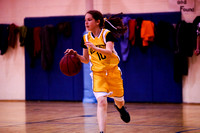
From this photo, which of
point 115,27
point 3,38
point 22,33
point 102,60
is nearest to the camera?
point 102,60

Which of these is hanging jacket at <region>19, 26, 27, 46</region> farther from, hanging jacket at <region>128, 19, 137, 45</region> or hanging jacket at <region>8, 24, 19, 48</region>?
hanging jacket at <region>128, 19, 137, 45</region>

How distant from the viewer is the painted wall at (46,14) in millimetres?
9148

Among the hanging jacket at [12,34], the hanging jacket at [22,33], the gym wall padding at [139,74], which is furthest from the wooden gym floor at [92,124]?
the hanging jacket at [12,34]

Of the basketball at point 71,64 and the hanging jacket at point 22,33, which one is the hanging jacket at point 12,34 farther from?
the basketball at point 71,64

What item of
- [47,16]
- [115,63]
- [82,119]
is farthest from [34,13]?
[115,63]

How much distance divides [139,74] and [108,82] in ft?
16.9

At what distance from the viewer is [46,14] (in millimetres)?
10234

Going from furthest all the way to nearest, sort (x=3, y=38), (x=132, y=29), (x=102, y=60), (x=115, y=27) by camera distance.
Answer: (x=3, y=38) → (x=132, y=29) → (x=115, y=27) → (x=102, y=60)

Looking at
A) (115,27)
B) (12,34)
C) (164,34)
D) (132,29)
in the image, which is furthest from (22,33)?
(115,27)

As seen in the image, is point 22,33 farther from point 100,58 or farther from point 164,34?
point 100,58

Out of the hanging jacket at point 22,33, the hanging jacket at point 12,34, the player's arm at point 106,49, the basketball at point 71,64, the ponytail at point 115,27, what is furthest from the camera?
the hanging jacket at point 12,34

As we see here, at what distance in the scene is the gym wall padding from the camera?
30.3ft

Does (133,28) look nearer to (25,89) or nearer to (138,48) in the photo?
(138,48)

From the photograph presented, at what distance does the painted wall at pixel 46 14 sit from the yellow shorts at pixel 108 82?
201 inches
